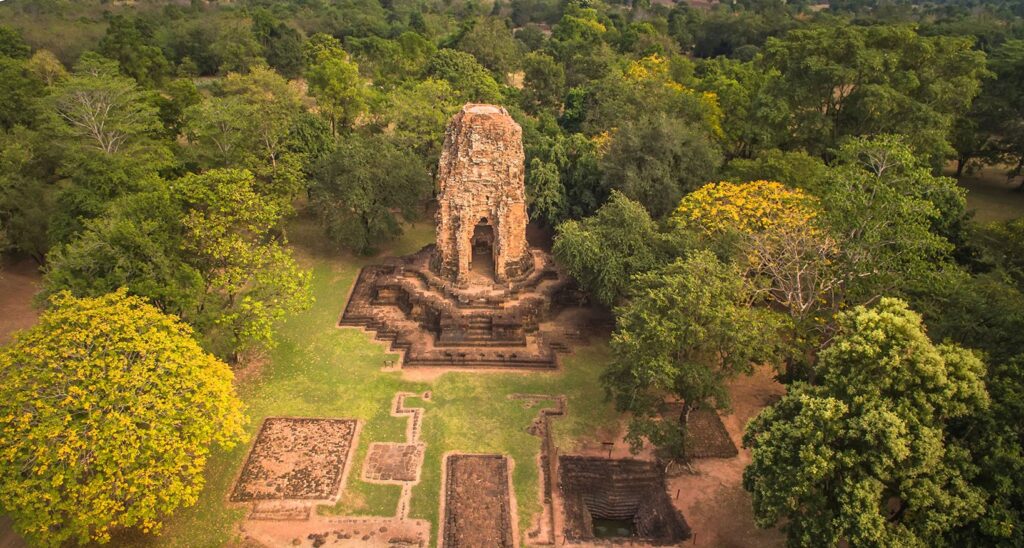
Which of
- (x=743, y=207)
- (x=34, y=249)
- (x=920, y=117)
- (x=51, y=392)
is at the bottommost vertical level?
(x=34, y=249)

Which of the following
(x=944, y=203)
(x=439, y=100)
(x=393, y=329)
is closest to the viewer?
(x=944, y=203)

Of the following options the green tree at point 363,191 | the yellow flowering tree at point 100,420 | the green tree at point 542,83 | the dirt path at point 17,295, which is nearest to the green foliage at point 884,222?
the yellow flowering tree at point 100,420

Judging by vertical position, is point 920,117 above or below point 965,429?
above

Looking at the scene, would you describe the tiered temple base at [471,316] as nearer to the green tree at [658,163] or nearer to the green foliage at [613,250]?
the green foliage at [613,250]

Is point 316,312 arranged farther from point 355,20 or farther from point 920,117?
point 355,20

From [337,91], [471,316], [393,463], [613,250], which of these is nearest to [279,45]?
[337,91]

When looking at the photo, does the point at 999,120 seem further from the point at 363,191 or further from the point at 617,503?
the point at 363,191

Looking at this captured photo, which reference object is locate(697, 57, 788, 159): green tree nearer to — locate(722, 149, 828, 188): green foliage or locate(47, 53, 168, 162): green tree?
locate(722, 149, 828, 188): green foliage

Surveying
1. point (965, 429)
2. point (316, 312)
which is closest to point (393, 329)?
point (316, 312)
